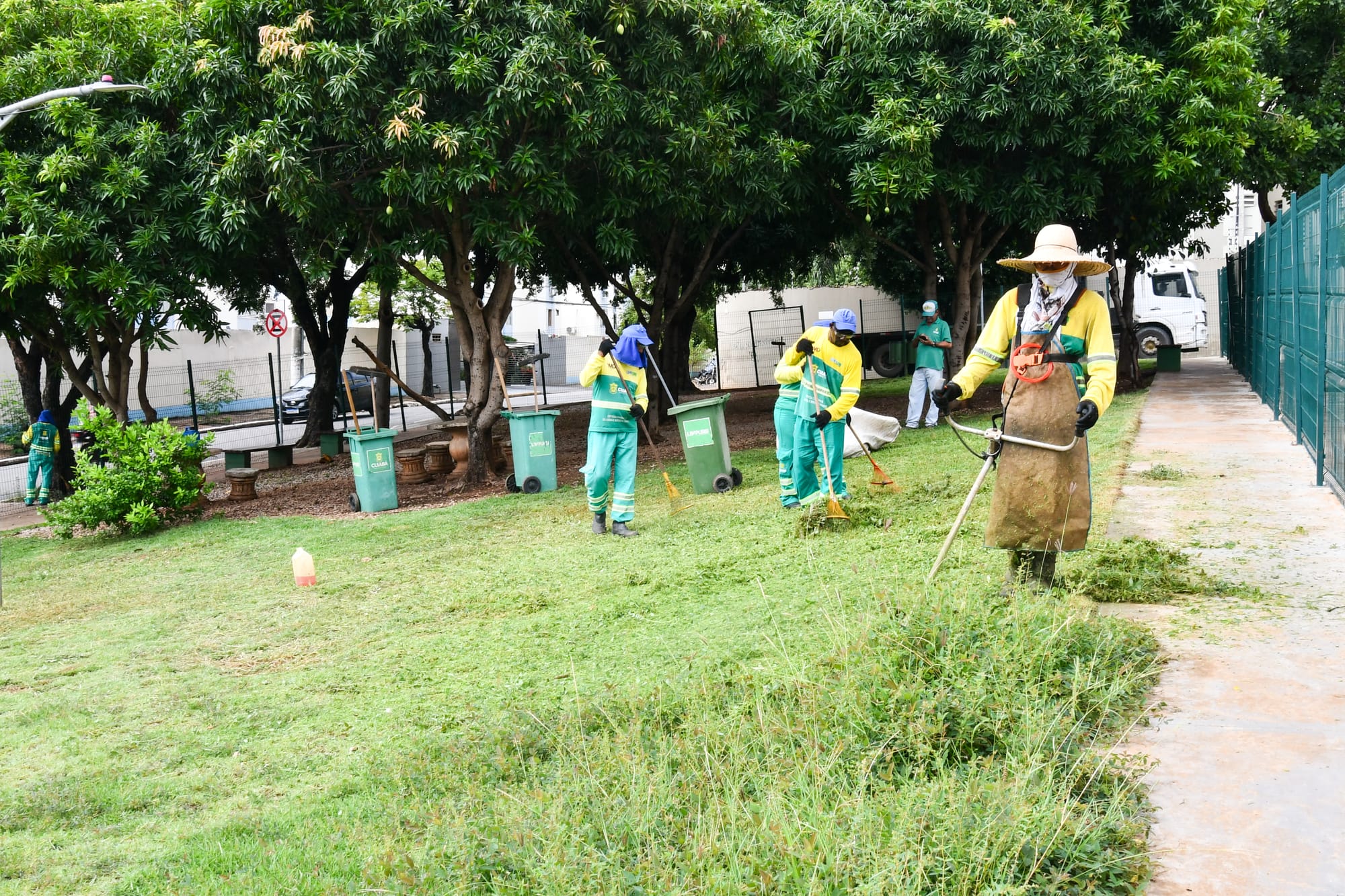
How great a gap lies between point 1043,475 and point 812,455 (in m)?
4.02

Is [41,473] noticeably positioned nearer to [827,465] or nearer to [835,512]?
[827,465]

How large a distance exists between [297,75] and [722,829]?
392 inches

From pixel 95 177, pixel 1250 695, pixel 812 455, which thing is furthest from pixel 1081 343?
pixel 95 177

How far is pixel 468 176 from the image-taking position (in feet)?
37.1

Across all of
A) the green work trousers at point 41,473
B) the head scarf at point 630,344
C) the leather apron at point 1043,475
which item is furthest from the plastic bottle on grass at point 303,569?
the green work trousers at point 41,473

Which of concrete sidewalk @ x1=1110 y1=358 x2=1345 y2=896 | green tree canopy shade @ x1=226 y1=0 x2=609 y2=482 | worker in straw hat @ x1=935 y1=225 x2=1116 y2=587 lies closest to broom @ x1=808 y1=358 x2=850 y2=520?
concrete sidewalk @ x1=1110 y1=358 x2=1345 y2=896

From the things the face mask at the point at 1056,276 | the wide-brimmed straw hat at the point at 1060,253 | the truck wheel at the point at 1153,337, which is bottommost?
the truck wheel at the point at 1153,337

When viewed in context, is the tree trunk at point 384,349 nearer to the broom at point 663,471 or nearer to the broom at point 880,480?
the broom at point 663,471

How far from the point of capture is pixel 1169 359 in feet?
73.5

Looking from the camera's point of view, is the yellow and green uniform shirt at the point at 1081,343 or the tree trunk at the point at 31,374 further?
the tree trunk at the point at 31,374

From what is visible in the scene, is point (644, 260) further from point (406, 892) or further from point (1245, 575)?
point (406, 892)

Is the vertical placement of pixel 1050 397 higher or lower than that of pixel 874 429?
higher

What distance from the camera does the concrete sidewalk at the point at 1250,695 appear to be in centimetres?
307

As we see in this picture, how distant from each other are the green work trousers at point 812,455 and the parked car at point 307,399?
17.1 meters
